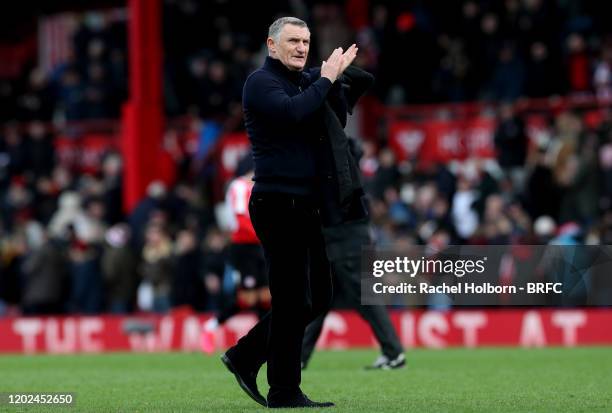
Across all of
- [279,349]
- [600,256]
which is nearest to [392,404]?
[279,349]

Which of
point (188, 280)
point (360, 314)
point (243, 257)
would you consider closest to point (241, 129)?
point (188, 280)

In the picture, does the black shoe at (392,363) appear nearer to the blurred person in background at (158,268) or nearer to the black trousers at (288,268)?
the black trousers at (288,268)

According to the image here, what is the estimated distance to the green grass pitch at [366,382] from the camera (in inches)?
390

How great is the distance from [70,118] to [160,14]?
3.01 m

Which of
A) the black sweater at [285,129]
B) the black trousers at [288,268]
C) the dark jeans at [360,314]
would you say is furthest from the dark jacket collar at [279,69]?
the dark jeans at [360,314]

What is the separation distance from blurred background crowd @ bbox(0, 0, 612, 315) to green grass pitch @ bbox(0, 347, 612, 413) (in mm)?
3747

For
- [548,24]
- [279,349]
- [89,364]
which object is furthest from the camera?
[548,24]

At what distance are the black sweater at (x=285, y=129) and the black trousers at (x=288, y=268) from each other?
11 centimetres

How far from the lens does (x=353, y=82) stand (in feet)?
33.1

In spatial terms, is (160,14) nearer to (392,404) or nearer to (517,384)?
(517,384)

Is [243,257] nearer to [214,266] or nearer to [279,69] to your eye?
→ [214,266]

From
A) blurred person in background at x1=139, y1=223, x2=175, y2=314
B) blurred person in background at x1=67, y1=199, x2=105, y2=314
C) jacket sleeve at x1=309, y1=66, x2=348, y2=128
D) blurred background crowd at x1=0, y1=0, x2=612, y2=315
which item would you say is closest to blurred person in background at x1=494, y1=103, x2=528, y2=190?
blurred background crowd at x1=0, y1=0, x2=612, y2=315

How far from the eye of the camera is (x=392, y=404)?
9914 millimetres

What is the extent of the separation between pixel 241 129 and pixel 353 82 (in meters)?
17.0
